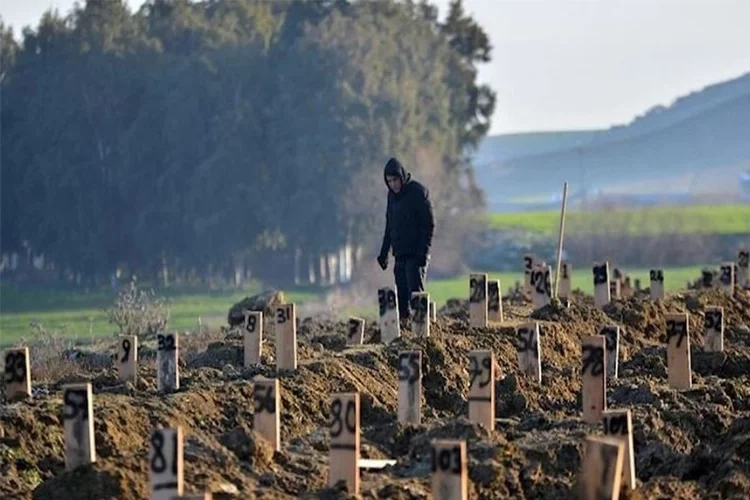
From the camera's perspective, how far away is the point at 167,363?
1545cm

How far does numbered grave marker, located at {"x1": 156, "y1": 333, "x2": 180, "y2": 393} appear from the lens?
15.4 metres

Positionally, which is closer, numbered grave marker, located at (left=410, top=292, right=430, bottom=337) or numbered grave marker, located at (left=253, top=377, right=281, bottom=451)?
numbered grave marker, located at (left=253, top=377, right=281, bottom=451)

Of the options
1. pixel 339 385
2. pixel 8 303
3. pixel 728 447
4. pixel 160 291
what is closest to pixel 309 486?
pixel 728 447

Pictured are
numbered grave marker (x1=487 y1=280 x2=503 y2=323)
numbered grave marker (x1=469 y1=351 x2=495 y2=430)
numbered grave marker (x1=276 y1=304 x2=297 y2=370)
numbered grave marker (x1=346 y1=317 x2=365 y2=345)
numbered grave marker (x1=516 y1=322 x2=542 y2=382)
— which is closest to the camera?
numbered grave marker (x1=469 y1=351 x2=495 y2=430)

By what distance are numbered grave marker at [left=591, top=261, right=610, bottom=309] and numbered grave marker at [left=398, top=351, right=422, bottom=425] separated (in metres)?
9.81

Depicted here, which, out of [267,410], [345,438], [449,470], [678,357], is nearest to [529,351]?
[678,357]

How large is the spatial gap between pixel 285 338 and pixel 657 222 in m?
67.1

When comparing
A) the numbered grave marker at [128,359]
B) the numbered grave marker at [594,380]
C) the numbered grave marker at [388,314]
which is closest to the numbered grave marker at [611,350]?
the numbered grave marker at [388,314]

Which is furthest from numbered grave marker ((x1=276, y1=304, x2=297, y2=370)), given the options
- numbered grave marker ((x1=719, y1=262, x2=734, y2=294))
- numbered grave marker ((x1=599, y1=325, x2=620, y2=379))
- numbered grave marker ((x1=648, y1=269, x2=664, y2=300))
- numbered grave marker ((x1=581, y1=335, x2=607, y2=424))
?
numbered grave marker ((x1=719, y1=262, x2=734, y2=294))

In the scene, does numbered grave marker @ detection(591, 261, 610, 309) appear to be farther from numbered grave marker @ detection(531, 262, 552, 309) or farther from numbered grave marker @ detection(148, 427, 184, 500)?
numbered grave marker @ detection(148, 427, 184, 500)

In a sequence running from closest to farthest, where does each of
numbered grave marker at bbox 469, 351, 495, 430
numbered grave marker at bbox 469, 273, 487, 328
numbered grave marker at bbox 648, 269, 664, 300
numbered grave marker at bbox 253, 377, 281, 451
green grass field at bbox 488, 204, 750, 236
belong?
1. numbered grave marker at bbox 253, 377, 281, 451
2. numbered grave marker at bbox 469, 351, 495, 430
3. numbered grave marker at bbox 469, 273, 487, 328
4. numbered grave marker at bbox 648, 269, 664, 300
5. green grass field at bbox 488, 204, 750, 236

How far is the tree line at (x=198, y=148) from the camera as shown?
68875 mm

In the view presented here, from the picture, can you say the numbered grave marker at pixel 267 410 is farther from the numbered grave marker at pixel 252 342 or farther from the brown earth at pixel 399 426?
the numbered grave marker at pixel 252 342

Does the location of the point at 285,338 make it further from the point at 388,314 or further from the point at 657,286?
the point at 657,286
